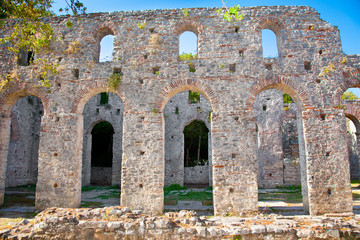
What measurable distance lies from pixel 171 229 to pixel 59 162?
5.50m

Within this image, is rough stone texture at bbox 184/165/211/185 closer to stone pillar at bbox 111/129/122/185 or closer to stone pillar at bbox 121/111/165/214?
stone pillar at bbox 111/129/122/185

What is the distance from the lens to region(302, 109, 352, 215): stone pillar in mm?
8164

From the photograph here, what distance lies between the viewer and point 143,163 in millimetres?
8734

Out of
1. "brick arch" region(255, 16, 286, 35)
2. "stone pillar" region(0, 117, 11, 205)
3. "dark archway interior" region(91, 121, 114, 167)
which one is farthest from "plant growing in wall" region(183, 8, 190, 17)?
"dark archway interior" region(91, 121, 114, 167)

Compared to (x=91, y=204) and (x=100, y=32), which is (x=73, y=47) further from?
(x=91, y=204)

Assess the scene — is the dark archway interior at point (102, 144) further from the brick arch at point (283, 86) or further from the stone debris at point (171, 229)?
the stone debris at point (171, 229)

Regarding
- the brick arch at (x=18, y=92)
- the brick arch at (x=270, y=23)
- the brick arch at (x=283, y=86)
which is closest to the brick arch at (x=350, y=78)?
the brick arch at (x=283, y=86)

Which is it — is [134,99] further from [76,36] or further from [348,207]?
[348,207]

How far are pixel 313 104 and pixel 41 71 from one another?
32.9 feet

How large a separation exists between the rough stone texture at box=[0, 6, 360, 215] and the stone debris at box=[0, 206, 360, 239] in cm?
264

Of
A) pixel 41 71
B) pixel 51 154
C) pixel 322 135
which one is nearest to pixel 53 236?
pixel 51 154

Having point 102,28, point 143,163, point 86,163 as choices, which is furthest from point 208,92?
point 86,163

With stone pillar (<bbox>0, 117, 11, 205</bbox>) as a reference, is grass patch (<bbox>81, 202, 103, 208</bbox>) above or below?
below

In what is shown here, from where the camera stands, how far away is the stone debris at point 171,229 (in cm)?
Result: 539
